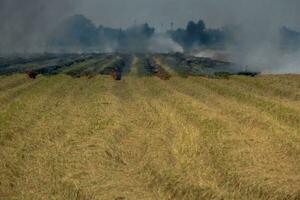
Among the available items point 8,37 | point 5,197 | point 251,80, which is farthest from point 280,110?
point 8,37

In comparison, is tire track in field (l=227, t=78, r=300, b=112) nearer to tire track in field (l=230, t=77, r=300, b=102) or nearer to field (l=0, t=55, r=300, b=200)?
tire track in field (l=230, t=77, r=300, b=102)

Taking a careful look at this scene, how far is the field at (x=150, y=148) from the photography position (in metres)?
13.6

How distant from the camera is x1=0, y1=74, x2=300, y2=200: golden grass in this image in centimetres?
1362

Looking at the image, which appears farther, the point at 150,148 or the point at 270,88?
the point at 270,88

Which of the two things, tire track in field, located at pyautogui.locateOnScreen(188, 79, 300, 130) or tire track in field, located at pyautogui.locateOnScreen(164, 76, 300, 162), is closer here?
tire track in field, located at pyautogui.locateOnScreen(164, 76, 300, 162)

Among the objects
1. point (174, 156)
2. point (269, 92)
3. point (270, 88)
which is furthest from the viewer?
point (270, 88)

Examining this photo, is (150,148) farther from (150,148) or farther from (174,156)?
(174,156)

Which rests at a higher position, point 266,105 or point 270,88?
point 266,105

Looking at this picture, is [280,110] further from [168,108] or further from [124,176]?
[124,176]

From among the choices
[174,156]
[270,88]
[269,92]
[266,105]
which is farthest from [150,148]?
[270,88]

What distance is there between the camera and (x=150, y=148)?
58.0 ft

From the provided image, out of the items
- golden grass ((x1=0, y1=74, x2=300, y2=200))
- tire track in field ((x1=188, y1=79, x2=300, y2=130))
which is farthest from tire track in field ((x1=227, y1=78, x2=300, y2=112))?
tire track in field ((x1=188, y1=79, x2=300, y2=130))

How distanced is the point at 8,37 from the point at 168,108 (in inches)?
5898

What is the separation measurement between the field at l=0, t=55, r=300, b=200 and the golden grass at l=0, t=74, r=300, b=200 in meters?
0.03
